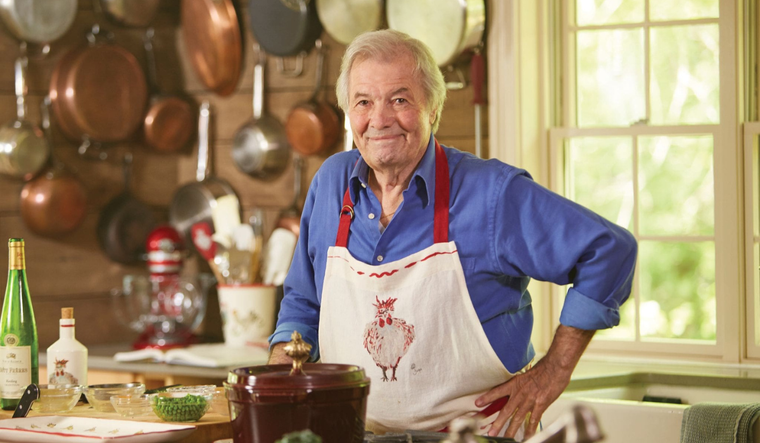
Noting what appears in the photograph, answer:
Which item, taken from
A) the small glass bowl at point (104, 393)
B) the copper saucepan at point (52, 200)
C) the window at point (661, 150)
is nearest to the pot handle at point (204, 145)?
the copper saucepan at point (52, 200)

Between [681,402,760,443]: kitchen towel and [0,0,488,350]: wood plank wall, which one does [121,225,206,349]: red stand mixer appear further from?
[681,402,760,443]: kitchen towel

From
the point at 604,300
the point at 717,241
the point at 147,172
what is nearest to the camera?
the point at 604,300

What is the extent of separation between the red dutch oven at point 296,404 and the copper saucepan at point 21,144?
78.5 inches

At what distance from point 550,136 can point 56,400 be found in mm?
1774

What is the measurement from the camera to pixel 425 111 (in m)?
1.59

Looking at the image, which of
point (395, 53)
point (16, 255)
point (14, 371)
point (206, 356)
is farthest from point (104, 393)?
point (206, 356)

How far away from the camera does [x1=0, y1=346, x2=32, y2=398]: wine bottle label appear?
5.04 feet

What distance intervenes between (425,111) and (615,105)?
1.31m

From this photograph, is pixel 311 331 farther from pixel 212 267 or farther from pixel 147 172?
pixel 147 172

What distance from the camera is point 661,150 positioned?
2.65 meters

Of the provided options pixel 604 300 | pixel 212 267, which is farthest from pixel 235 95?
pixel 604 300

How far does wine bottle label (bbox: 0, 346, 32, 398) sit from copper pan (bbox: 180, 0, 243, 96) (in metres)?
1.69

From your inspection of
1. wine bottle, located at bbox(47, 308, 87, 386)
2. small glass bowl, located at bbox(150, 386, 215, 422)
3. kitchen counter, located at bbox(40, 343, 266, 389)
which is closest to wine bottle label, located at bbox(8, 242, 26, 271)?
wine bottle, located at bbox(47, 308, 87, 386)

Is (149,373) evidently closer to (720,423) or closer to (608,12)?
(720,423)
